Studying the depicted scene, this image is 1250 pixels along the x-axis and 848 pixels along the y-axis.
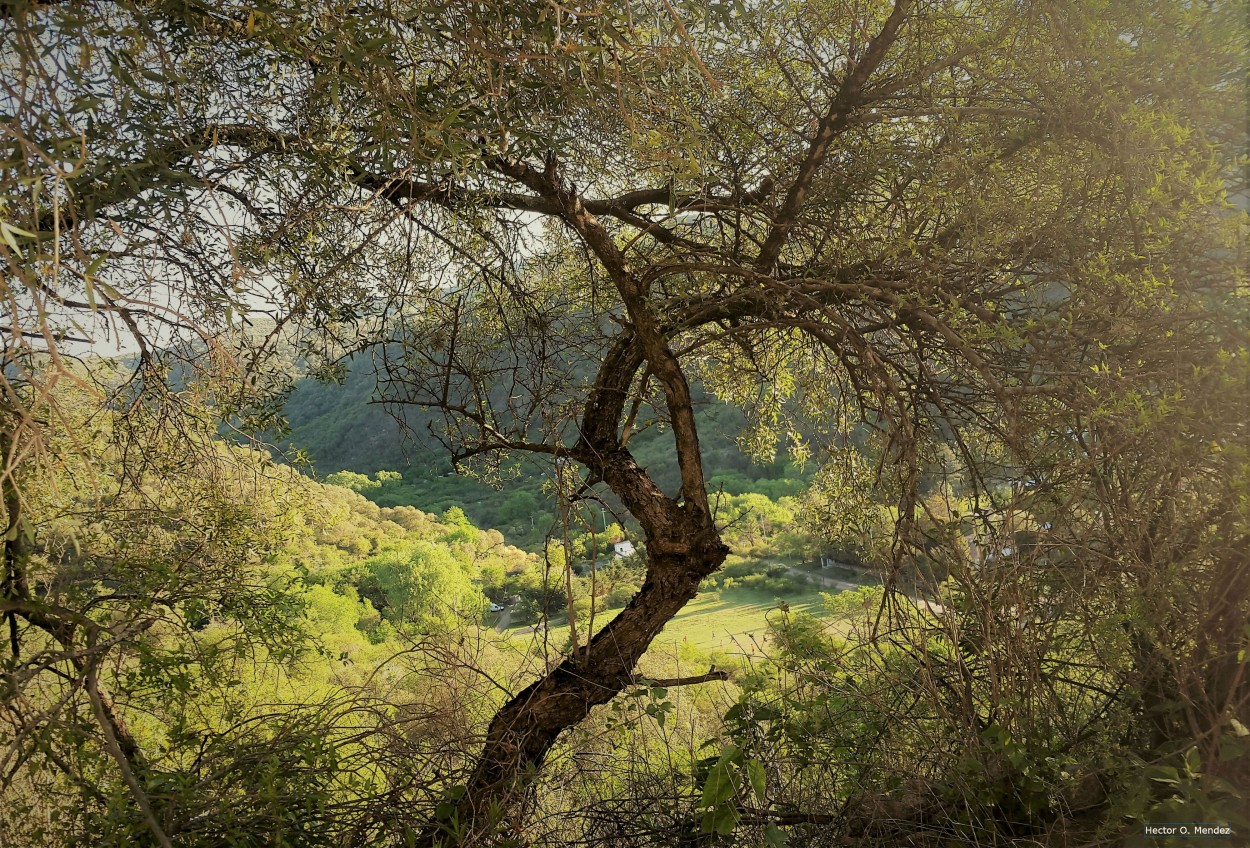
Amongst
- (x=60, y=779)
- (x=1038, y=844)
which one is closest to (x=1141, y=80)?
(x=1038, y=844)

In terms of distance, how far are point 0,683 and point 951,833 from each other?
2.92 metres

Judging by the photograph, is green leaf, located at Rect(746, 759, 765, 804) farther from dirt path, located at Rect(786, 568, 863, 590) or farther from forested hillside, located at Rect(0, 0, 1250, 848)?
dirt path, located at Rect(786, 568, 863, 590)

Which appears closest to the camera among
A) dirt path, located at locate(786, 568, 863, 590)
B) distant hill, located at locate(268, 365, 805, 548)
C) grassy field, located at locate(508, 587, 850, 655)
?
grassy field, located at locate(508, 587, 850, 655)

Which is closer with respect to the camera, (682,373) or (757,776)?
(757,776)

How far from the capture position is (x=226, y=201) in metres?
3.53

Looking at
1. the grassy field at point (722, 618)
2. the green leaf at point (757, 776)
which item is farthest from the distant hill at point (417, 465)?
the green leaf at point (757, 776)

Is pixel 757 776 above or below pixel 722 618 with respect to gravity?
above

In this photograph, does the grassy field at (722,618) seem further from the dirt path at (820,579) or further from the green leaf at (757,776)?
the green leaf at (757,776)

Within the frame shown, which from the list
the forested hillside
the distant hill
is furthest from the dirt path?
the forested hillside

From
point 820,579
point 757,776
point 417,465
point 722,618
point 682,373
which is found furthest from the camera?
point 417,465

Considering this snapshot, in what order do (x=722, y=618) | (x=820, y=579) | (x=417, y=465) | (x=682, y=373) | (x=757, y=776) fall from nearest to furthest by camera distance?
(x=757, y=776), (x=682, y=373), (x=722, y=618), (x=820, y=579), (x=417, y=465)

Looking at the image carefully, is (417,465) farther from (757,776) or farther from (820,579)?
(757,776)

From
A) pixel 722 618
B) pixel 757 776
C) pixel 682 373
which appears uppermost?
pixel 682 373

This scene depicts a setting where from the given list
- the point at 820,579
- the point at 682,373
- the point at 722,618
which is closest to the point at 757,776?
the point at 682,373
